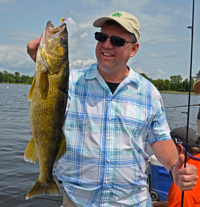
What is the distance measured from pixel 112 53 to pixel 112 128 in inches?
33.2

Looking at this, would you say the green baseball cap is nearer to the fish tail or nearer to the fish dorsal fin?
the fish dorsal fin

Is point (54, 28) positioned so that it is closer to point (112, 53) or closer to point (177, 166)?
point (112, 53)

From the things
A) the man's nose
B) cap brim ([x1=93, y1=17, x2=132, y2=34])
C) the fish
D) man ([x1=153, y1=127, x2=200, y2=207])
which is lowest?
man ([x1=153, y1=127, x2=200, y2=207])

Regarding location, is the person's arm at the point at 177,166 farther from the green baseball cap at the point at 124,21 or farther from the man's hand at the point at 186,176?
the green baseball cap at the point at 124,21

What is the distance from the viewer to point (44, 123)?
94.5 inches

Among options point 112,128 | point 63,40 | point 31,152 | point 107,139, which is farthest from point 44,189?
point 63,40

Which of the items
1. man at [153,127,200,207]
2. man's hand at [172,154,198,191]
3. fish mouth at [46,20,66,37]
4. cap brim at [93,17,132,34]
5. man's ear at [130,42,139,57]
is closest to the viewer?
man's hand at [172,154,198,191]

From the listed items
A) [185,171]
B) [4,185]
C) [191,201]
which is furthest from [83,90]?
[4,185]

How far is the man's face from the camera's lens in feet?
8.64

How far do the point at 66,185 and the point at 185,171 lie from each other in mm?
1267

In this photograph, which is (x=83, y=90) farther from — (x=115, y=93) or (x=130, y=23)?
(x=130, y=23)

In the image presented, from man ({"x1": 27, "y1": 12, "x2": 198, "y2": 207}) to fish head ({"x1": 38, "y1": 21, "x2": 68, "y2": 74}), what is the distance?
13 centimetres

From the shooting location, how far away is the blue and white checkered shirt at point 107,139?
8.14 feet

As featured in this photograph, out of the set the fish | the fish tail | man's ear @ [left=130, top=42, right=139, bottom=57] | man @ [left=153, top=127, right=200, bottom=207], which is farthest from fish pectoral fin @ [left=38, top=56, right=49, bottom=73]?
man @ [left=153, top=127, right=200, bottom=207]
